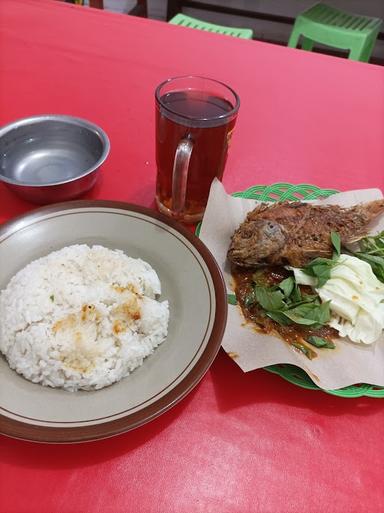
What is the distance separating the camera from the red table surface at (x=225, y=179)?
2.60 ft

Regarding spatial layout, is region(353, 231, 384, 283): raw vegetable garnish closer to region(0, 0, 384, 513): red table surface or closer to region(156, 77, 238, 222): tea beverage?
region(0, 0, 384, 513): red table surface

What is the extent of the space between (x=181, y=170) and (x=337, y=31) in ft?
9.22

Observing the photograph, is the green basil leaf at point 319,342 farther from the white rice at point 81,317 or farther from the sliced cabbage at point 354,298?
the white rice at point 81,317

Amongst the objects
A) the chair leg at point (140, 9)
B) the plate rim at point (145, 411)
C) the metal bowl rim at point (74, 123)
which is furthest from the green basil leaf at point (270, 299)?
the chair leg at point (140, 9)

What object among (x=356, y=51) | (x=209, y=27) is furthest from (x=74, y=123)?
(x=356, y=51)

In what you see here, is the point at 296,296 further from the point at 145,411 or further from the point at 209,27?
the point at 209,27

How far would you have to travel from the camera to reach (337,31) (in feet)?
10.3

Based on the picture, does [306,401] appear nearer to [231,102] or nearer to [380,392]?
[380,392]

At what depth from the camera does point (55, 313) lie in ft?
3.05

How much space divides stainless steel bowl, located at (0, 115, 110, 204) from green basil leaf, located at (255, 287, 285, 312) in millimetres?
632

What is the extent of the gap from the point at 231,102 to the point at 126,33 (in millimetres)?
1352

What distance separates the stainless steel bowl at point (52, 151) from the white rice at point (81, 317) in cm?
33

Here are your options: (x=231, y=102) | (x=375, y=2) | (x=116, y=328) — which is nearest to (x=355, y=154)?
(x=231, y=102)

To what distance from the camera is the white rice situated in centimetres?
84
